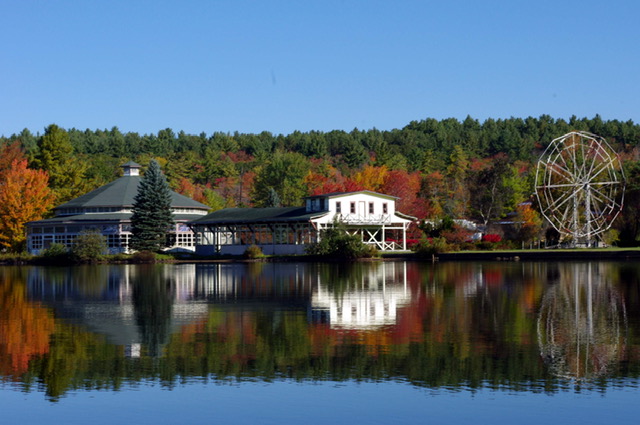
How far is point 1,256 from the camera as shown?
71250 millimetres

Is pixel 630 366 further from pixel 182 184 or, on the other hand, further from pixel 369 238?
pixel 182 184

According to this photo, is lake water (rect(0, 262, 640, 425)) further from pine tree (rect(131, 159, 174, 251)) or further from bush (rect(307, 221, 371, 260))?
pine tree (rect(131, 159, 174, 251))

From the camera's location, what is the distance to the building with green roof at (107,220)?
76.4 m

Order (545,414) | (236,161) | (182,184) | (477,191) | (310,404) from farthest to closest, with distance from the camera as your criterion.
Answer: (236,161), (182,184), (477,191), (310,404), (545,414)

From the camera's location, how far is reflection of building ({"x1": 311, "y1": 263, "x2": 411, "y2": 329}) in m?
22.8

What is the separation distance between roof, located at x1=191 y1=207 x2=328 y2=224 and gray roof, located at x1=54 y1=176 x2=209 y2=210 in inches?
222

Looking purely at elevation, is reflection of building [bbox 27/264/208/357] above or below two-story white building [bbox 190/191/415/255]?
below

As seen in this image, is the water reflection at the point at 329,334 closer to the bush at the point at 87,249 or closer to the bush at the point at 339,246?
the bush at the point at 339,246

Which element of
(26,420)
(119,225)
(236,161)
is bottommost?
(26,420)

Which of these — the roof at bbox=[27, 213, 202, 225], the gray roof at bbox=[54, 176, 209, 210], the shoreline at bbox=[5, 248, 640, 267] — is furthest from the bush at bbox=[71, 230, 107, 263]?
the gray roof at bbox=[54, 176, 209, 210]

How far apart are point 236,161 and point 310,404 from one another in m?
139

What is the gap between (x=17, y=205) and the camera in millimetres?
79812

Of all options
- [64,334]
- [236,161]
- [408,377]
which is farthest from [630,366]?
[236,161]

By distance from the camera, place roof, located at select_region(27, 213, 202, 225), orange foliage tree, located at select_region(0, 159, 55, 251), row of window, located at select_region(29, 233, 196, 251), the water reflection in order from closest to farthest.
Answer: the water reflection, roof, located at select_region(27, 213, 202, 225), row of window, located at select_region(29, 233, 196, 251), orange foliage tree, located at select_region(0, 159, 55, 251)
